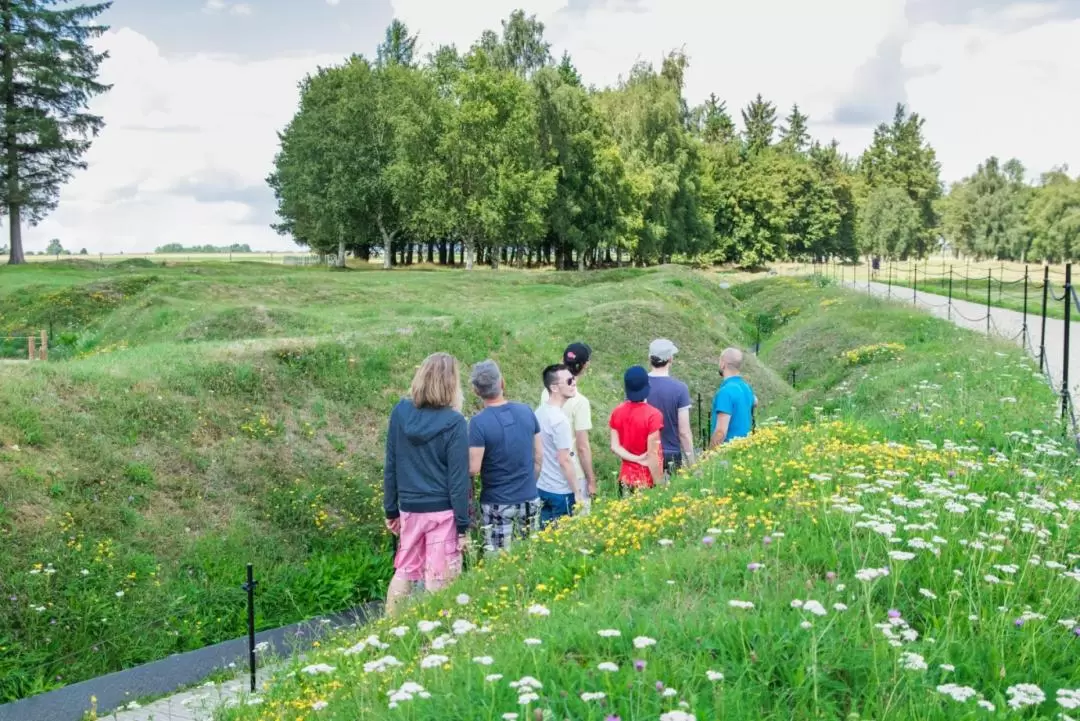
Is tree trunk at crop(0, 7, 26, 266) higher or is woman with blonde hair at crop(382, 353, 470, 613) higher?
tree trunk at crop(0, 7, 26, 266)

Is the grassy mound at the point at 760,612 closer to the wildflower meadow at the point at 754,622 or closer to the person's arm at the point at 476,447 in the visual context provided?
the wildflower meadow at the point at 754,622

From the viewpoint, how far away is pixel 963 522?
5.43m

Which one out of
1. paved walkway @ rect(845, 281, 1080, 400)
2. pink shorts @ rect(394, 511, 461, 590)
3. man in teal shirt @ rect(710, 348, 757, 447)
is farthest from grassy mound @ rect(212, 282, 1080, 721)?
paved walkway @ rect(845, 281, 1080, 400)

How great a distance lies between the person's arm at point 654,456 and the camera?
820cm

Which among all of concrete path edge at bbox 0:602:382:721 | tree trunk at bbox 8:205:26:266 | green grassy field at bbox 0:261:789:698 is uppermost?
tree trunk at bbox 8:205:26:266

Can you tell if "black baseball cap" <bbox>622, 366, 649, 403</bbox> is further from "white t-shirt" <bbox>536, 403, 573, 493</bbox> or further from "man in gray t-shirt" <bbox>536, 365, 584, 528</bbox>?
"white t-shirt" <bbox>536, 403, 573, 493</bbox>

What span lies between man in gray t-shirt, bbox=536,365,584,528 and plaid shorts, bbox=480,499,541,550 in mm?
504

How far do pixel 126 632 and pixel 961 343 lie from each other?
18518 mm

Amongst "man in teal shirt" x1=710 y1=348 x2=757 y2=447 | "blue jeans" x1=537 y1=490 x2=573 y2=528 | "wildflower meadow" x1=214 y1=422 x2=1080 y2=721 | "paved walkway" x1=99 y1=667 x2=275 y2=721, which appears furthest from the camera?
"man in teal shirt" x1=710 y1=348 x2=757 y2=447

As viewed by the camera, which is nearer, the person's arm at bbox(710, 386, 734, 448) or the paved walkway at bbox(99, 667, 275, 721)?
the paved walkway at bbox(99, 667, 275, 721)

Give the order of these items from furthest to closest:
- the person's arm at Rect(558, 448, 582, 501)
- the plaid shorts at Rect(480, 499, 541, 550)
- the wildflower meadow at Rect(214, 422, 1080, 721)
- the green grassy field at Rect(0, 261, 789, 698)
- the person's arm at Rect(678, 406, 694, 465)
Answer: the person's arm at Rect(678, 406, 694, 465)
the green grassy field at Rect(0, 261, 789, 698)
the person's arm at Rect(558, 448, 582, 501)
the plaid shorts at Rect(480, 499, 541, 550)
the wildflower meadow at Rect(214, 422, 1080, 721)

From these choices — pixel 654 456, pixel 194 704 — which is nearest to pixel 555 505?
pixel 654 456

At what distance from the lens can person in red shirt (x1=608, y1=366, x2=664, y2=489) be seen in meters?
8.17

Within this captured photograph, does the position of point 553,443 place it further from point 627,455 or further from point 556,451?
point 627,455
